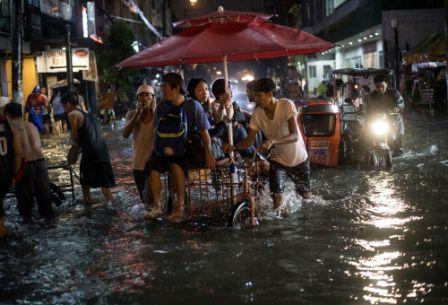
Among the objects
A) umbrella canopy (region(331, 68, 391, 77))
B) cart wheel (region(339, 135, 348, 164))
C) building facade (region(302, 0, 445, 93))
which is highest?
building facade (region(302, 0, 445, 93))

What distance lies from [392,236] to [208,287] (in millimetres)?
2414

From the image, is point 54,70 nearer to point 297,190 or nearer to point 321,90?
point 321,90

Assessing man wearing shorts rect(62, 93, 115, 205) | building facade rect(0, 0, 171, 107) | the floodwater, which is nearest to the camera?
the floodwater

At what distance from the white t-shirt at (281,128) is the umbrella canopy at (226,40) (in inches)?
27.3

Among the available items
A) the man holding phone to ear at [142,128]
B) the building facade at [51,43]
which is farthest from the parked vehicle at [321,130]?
the building facade at [51,43]

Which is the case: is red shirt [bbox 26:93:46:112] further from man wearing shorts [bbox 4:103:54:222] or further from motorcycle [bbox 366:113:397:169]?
man wearing shorts [bbox 4:103:54:222]

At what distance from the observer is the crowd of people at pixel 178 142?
6891mm

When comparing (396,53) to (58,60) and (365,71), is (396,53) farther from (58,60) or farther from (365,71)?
(365,71)

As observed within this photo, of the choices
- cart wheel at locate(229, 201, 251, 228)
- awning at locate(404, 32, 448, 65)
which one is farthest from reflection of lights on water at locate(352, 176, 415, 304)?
awning at locate(404, 32, 448, 65)

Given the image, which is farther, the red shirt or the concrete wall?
the concrete wall

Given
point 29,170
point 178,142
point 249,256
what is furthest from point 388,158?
point 29,170

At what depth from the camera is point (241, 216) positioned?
6.95 meters

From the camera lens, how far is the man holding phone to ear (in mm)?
7527

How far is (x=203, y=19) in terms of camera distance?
24.3ft
